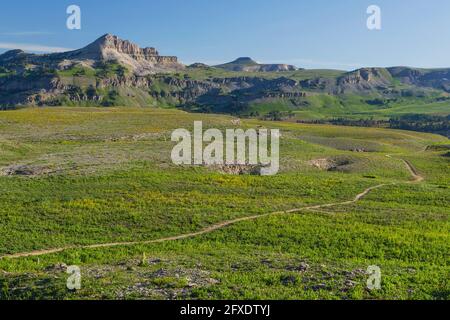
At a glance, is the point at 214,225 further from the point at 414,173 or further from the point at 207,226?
the point at 414,173

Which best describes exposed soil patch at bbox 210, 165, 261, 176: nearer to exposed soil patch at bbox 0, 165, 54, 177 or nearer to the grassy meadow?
the grassy meadow

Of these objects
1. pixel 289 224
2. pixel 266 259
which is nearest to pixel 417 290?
pixel 266 259

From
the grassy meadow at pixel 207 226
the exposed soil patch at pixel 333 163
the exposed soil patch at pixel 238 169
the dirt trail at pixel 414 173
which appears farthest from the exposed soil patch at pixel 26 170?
the dirt trail at pixel 414 173

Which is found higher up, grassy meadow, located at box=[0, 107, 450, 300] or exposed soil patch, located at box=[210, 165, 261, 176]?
exposed soil patch, located at box=[210, 165, 261, 176]

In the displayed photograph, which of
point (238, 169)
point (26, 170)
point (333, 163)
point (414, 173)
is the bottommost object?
point (414, 173)

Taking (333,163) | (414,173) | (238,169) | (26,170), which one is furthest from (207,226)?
(414,173)

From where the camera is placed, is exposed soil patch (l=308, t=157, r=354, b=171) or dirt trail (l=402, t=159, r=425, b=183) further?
exposed soil patch (l=308, t=157, r=354, b=171)

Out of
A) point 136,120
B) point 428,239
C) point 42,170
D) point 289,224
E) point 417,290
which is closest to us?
point 417,290

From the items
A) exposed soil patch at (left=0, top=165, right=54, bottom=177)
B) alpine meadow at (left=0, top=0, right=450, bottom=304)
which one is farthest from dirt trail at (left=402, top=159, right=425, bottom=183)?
exposed soil patch at (left=0, top=165, right=54, bottom=177)
